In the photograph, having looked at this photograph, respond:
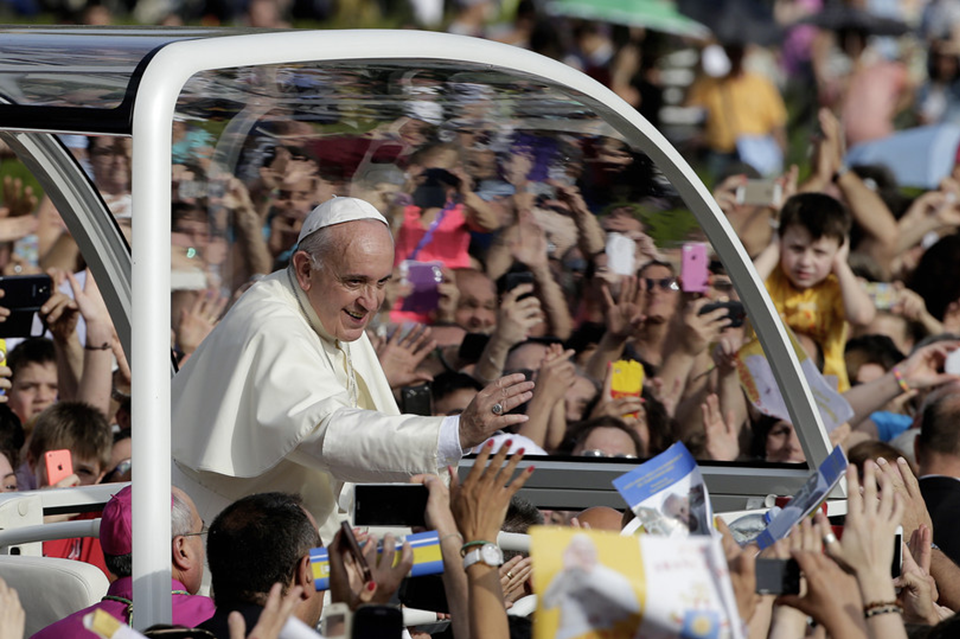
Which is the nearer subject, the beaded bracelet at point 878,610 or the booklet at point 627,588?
the booklet at point 627,588

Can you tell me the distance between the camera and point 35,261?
740cm

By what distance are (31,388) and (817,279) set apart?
388 cm

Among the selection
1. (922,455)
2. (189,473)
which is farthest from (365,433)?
(922,455)

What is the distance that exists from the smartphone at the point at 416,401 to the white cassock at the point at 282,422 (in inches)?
30.6

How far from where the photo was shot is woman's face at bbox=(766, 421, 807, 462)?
5.49 m

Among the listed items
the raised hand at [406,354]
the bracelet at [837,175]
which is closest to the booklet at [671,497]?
the raised hand at [406,354]

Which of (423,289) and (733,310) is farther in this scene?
(423,289)

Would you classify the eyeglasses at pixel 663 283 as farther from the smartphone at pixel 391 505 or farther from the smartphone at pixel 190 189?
the smartphone at pixel 391 505

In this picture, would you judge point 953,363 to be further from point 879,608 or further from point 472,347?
point 879,608

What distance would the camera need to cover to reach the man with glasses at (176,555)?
10.9ft

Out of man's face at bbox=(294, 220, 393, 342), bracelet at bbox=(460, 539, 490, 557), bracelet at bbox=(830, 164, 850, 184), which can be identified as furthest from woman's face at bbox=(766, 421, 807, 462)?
bracelet at bbox=(830, 164, 850, 184)

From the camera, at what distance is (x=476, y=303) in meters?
6.19

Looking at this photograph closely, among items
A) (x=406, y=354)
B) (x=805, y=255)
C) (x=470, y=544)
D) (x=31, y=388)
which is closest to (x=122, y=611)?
(x=470, y=544)

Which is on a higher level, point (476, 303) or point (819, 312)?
point (476, 303)
